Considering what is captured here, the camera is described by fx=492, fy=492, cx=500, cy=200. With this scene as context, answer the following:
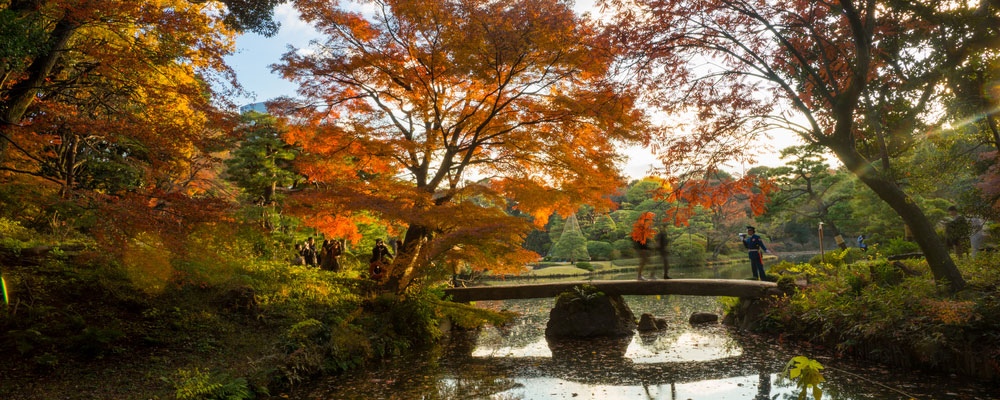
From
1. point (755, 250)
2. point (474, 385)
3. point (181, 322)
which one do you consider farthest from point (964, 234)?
point (181, 322)

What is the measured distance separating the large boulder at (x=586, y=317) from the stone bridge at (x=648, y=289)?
40 cm

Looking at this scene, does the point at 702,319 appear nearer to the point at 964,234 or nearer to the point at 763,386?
the point at 964,234

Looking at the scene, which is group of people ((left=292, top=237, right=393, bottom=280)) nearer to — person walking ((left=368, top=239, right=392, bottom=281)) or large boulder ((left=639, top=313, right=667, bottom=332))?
person walking ((left=368, top=239, right=392, bottom=281))

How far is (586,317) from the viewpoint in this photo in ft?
30.6

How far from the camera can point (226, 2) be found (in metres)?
8.64

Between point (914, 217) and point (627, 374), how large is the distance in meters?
3.96

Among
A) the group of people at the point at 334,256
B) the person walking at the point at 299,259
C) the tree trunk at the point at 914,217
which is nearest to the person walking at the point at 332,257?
the group of people at the point at 334,256

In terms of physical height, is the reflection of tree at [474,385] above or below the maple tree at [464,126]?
below

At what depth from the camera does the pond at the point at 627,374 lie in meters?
5.25

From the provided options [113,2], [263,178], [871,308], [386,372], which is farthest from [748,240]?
[263,178]

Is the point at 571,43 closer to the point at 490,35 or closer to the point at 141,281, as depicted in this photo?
the point at 490,35

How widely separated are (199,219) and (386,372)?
3.07 metres

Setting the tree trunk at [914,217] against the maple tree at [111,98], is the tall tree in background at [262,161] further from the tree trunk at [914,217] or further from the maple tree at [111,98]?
the tree trunk at [914,217]

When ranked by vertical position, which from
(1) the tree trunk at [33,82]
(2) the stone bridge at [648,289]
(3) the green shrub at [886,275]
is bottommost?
(2) the stone bridge at [648,289]
